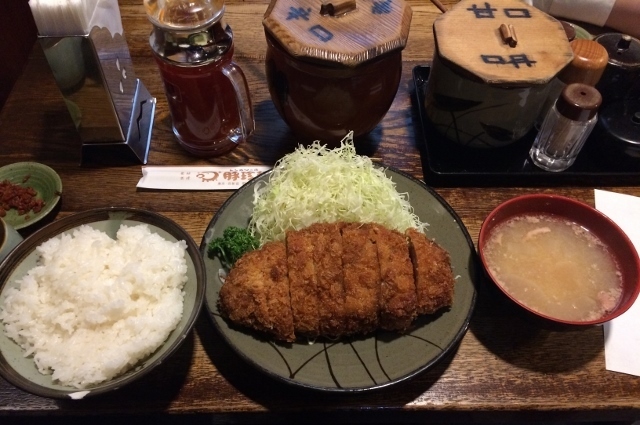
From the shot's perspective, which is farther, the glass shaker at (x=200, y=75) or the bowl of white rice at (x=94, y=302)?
the glass shaker at (x=200, y=75)

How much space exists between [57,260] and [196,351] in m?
0.53

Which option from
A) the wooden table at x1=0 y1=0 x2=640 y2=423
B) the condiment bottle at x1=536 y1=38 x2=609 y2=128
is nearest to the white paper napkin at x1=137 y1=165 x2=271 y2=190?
the wooden table at x1=0 y1=0 x2=640 y2=423

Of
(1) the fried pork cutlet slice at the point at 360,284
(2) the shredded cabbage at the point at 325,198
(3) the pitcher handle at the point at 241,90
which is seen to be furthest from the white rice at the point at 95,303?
(3) the pitcher handle at the point at 241,90

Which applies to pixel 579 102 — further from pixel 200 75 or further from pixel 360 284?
pixel 200 75

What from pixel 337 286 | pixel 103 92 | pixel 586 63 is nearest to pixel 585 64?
pixel 586 63

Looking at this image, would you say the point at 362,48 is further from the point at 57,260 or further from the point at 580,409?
the point at 580,409

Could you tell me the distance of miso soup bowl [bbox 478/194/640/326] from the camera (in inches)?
63.6

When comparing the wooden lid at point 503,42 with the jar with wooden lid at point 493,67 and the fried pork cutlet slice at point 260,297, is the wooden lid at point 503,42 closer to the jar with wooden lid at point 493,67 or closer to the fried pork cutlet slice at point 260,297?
the jar with wooden lid at point 493,67

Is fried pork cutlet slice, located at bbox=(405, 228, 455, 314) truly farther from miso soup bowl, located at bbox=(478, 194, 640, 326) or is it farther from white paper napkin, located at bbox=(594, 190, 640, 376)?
white paper napkin, located at bbox=(594, 190, 640, 376)

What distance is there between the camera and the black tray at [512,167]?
2174 millimetres

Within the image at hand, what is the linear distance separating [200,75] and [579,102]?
4.86 ft

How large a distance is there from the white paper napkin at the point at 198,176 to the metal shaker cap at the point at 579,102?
125 cm

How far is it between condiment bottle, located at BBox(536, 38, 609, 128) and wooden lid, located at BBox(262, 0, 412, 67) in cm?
73

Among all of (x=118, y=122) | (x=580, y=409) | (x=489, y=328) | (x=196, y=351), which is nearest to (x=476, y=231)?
(x=489, y=328)
